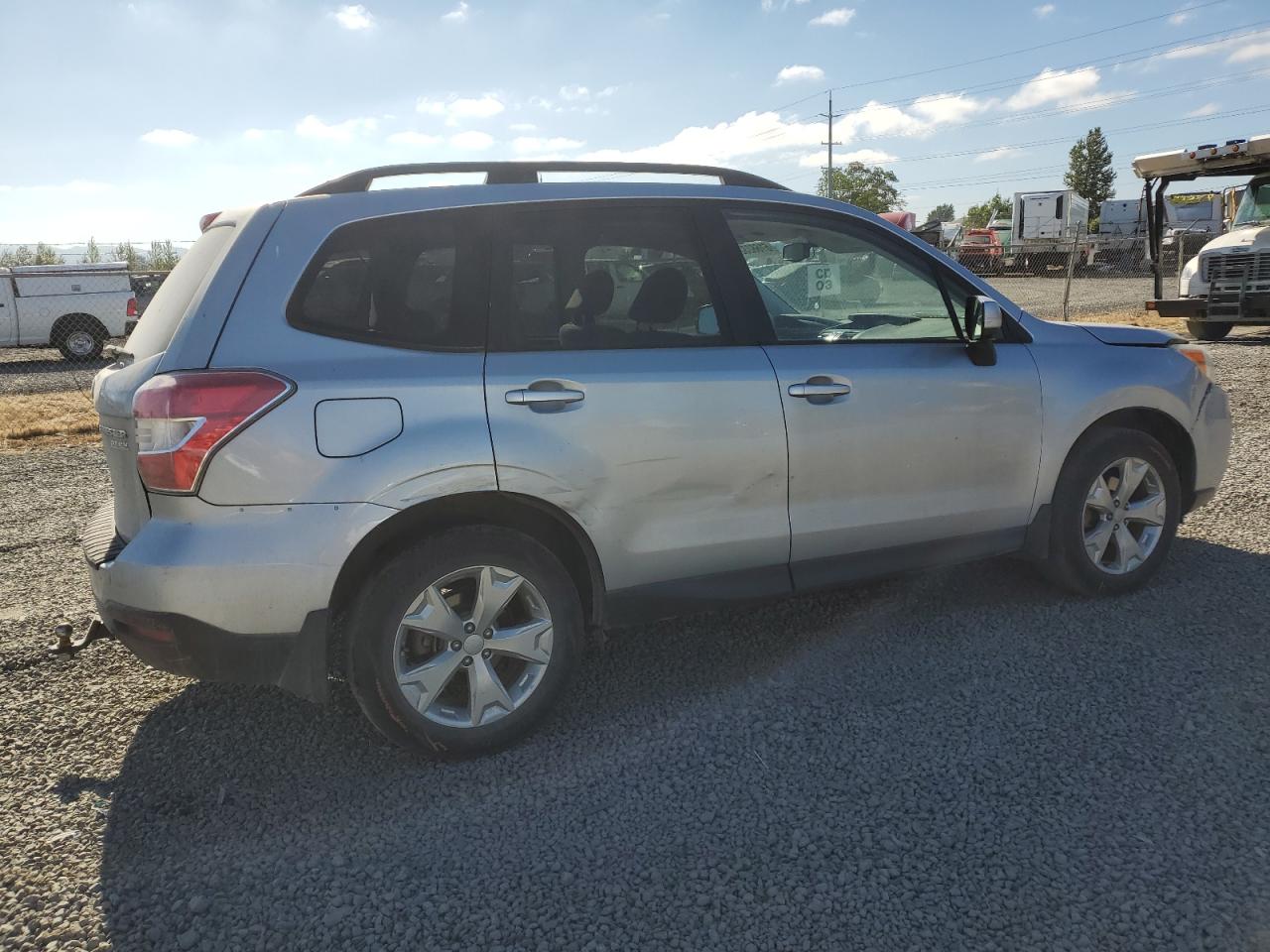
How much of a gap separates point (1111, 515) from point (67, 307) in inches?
801

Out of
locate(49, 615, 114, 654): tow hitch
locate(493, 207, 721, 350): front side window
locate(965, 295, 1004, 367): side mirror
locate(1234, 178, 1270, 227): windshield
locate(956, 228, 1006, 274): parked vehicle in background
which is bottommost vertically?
locate(49, 615, 114, 654): tow hitch

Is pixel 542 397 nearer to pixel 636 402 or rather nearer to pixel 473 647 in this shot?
pixel 636 402

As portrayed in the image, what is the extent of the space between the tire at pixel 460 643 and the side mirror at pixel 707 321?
99 cm

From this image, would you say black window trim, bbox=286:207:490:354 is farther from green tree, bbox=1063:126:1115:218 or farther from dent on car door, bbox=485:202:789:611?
green tree, bbox=1063:126:1115:218

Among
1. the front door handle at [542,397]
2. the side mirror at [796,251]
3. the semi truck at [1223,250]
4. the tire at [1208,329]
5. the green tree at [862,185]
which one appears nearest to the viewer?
the front door handle at [542,397]

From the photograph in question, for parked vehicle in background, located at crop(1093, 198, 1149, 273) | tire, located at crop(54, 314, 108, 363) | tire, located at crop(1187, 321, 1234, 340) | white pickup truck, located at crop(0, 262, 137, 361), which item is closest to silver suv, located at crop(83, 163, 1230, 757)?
tire, located at crop(1187, 321, 1234, 340)

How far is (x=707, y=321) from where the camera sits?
373 centimetres

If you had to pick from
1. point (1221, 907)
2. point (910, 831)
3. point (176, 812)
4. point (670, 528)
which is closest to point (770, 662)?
point (670, 528)

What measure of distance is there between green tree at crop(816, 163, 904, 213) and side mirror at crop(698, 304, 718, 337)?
77503mm

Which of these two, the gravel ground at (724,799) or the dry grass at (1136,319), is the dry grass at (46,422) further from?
the dry grass at (1136,319)

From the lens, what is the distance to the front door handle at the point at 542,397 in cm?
330

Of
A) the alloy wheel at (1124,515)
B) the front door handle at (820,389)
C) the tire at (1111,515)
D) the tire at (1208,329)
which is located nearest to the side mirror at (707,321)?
the front door handle at (820,389)

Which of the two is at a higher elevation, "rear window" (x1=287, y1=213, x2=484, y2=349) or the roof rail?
the roof rail

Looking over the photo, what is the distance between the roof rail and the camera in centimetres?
Result: 346
